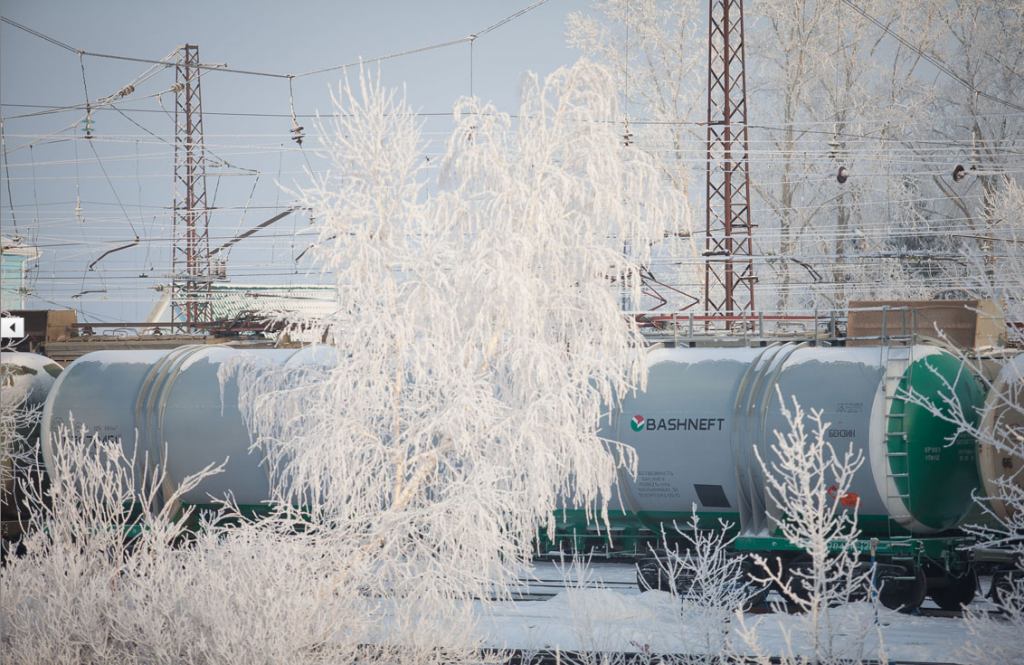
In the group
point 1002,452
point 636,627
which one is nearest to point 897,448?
point 1002,452

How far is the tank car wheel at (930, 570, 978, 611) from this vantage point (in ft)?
45.8

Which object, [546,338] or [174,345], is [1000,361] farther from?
[174,345]

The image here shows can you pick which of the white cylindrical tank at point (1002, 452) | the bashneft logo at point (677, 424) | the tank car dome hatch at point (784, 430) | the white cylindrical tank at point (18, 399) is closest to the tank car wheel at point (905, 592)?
the tank car dome hatch at point (784, 430)

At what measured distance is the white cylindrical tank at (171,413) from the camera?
1564cm

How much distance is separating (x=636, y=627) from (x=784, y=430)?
3.20 metres

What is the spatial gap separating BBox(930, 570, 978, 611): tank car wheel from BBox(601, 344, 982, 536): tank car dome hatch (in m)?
1.11

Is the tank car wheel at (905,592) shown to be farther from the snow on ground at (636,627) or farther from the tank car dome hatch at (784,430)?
the tank car dome hatch at (784,430)

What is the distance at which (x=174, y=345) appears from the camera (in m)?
19.9

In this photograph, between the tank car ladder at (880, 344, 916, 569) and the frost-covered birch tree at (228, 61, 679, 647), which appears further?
the tank car ladder at (880, 344, 916, 569)

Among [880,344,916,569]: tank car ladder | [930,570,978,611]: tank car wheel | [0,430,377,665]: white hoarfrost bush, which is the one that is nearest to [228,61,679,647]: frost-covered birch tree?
[0,430,377,665]: white hoarfrost bush

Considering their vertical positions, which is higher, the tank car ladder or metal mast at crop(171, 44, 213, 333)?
metal mast at crop(171, 44, 213, 333)

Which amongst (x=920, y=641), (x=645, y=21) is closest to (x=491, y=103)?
(x=920, y=641)

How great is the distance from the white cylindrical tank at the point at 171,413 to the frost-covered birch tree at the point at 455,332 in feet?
15.9

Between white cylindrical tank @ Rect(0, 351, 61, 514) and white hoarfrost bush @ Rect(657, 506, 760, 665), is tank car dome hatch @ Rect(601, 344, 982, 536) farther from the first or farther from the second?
white cylindrical tank @ Rect(0, 351, 61, 514)
